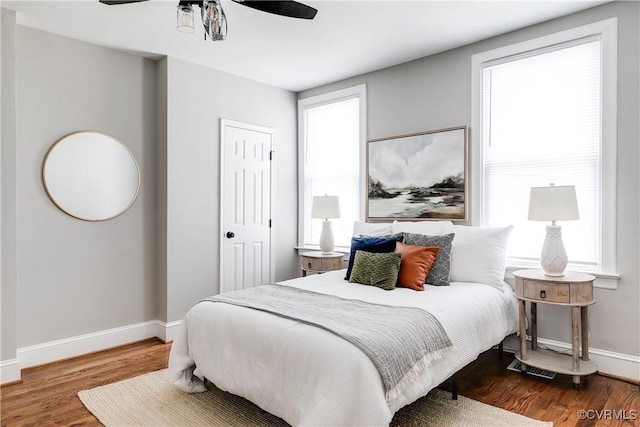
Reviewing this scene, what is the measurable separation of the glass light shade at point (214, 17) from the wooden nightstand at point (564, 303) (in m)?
2.48

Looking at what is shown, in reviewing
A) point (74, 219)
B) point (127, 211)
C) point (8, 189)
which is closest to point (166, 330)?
point (127, 211)

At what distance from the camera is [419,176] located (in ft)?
12.7

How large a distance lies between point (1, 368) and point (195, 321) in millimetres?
1537

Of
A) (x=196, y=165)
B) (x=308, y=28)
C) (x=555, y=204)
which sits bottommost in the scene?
(x=555, y=204)

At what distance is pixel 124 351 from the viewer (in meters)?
3.53

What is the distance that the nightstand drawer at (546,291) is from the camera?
2.65 metres

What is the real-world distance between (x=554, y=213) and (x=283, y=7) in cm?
215

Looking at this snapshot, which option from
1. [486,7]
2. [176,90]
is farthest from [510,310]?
[176,90]

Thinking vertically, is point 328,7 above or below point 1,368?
above

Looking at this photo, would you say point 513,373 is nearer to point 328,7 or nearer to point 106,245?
point 328,7

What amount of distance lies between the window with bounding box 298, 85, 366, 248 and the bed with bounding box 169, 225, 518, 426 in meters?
1.54

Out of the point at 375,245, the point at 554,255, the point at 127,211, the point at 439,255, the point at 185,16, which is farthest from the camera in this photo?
the point at 127,211

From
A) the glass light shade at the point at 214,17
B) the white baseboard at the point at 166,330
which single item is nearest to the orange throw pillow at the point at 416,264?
the glass light shade at the point at 214,17

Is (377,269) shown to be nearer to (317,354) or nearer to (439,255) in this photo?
(439,255)
